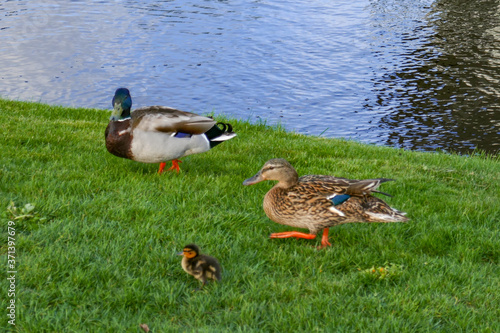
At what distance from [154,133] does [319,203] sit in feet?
8.39

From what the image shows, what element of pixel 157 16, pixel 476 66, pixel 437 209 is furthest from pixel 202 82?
pixel 437 209

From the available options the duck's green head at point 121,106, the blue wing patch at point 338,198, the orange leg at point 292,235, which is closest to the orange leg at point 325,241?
the orange leg at point 292,235

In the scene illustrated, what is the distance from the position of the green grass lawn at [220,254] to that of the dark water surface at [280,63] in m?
9.55

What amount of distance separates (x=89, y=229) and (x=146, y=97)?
536 inches

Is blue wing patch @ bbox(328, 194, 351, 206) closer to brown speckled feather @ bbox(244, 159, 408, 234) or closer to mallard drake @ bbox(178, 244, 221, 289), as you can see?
brown speckled feather @ bbox(244, 159, 408, 234)

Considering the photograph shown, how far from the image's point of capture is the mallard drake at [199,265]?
451 centimetres

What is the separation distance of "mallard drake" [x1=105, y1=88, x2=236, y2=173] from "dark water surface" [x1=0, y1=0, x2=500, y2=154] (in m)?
9.11

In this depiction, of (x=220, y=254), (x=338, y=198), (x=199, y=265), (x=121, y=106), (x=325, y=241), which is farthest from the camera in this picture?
(x=121, y=106)

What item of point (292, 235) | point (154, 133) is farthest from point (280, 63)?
point (292, 235)

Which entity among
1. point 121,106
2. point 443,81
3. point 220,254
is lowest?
point 443,81

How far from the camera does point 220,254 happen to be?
514 cm

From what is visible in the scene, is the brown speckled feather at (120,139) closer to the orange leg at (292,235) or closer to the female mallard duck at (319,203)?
the female mallard duck at (319,203)

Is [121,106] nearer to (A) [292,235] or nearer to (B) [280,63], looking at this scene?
(A) [292,235]

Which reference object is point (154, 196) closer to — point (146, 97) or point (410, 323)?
point (410, 323)
